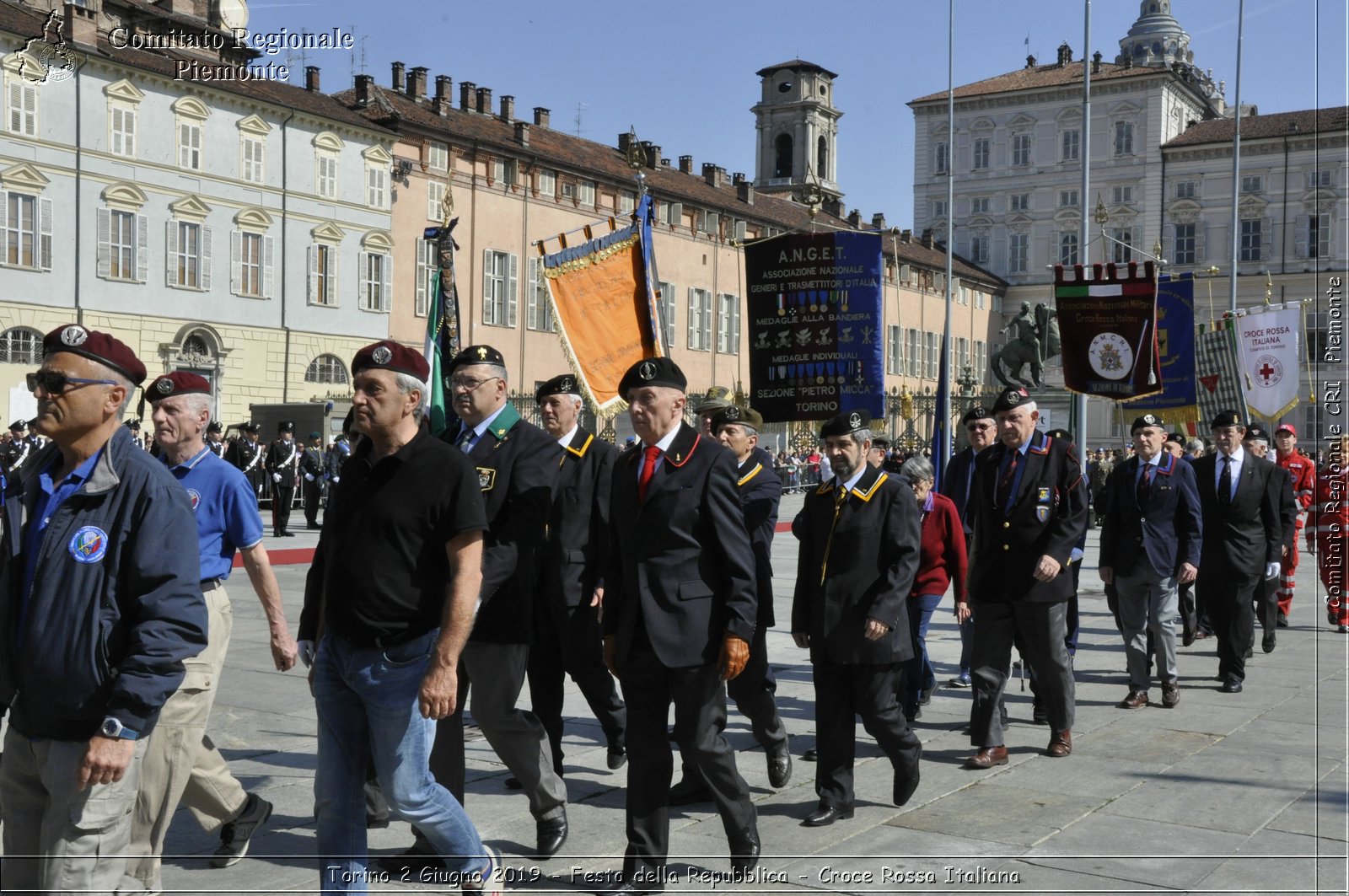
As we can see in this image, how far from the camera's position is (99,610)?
3.38 m

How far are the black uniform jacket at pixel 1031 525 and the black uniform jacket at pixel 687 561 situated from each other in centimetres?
256

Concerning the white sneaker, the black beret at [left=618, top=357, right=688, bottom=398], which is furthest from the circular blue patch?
the black beret at [left=618, top=357, right=688, bottom=398]

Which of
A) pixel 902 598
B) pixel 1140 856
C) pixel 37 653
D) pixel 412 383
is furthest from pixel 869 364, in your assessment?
pixel 37 653

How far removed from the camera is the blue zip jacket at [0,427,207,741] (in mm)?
3373

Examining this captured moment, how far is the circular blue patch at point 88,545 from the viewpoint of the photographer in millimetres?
3379

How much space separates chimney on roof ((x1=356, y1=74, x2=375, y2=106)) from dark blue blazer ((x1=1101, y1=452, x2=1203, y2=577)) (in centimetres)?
4071

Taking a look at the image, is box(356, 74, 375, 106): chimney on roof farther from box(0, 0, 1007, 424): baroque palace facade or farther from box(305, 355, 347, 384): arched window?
box(305, 355, 347, 384): arched window

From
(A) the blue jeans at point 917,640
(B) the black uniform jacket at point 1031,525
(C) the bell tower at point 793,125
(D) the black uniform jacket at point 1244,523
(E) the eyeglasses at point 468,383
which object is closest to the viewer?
(E) the eyeglasses at point 468,383

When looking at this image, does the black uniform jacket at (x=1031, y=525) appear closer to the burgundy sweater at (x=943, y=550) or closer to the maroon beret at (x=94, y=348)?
the burgundy sweater at (x=943, y=550)

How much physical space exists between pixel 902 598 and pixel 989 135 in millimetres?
80146

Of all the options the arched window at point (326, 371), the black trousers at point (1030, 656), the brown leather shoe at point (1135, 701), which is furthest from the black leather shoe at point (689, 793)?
the arched window at point (326, 371)

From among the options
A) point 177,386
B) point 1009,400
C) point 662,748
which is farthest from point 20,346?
point 662,748

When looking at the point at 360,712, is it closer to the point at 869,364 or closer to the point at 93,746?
the point at 93,746

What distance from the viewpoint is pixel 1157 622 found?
882 centimetres
